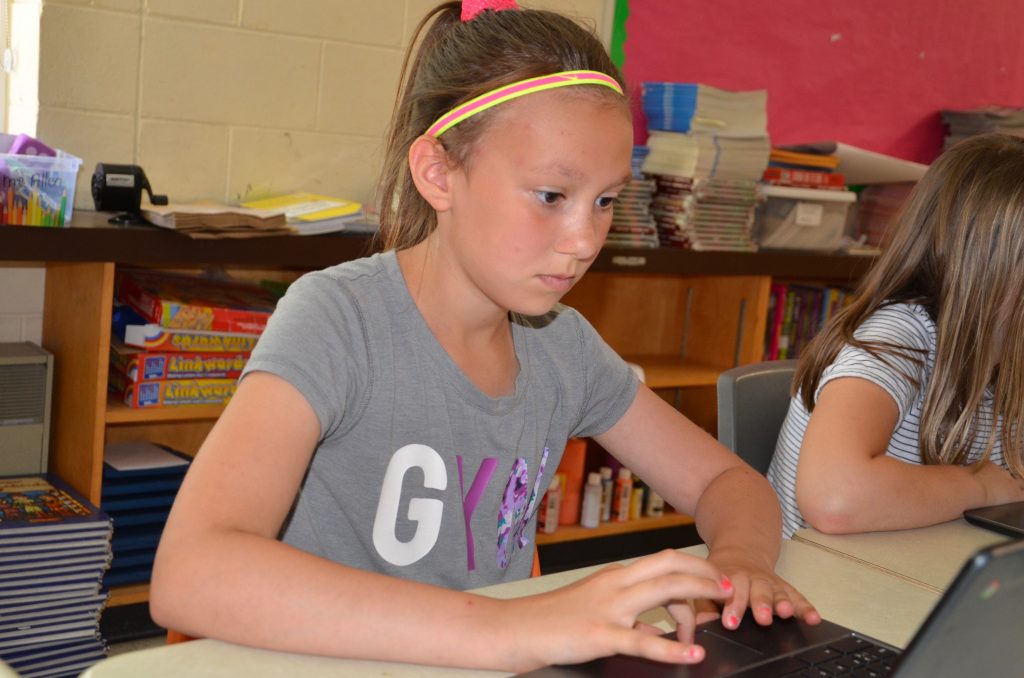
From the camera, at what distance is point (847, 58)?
140 inches

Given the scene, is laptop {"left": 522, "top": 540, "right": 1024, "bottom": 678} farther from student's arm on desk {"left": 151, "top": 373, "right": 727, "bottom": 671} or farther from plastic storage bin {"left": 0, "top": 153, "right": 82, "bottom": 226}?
plastic storage bin {"left": 0, "top": 153, "right": 82, "bottom": 226}

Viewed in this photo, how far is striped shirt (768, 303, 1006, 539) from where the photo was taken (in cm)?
139

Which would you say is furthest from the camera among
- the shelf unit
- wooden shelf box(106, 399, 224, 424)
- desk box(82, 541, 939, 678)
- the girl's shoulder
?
wooden shelf box(106, 399, 224, 424)

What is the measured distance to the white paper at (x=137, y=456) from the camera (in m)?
2.23

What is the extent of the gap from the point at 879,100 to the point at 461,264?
2.92 metres

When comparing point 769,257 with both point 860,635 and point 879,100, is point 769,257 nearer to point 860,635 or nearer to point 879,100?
point 879,100

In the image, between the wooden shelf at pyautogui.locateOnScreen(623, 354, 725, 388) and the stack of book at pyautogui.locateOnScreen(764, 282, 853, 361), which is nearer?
the wooden shelf at pyautogui.locateOnScreen(623, 354, 725, 388)

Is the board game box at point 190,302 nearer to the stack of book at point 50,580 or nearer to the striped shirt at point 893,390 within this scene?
the stack of book at point 50,580

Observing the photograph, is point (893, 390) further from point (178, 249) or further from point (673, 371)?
point (673, 371)

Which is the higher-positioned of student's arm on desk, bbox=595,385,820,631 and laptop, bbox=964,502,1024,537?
student's arm on desk, bbox=595,385,820,631

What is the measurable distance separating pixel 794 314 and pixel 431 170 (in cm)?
229

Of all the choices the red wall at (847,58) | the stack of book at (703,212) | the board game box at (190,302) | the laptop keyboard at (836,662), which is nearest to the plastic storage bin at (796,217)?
the stack of book at (703,212)

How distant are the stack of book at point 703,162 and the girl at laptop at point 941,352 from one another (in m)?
1.32

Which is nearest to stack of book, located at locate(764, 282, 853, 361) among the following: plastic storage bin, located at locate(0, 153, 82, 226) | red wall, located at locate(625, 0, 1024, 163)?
red wall, located at locate(625, 0, 1024, 163)
